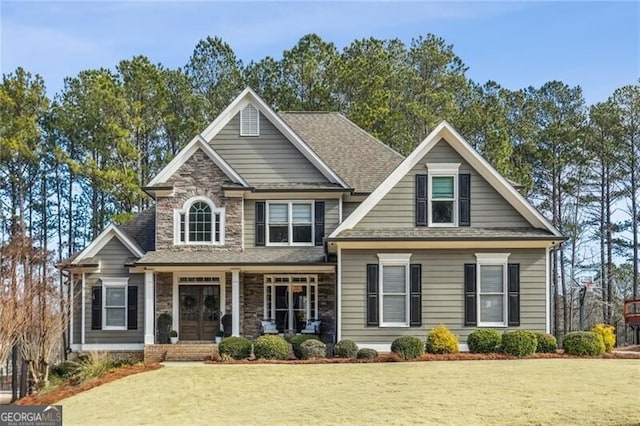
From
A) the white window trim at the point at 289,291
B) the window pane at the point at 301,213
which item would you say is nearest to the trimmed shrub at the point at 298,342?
the white window trim at the point at 289,291

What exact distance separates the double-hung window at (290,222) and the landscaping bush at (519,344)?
295 inches

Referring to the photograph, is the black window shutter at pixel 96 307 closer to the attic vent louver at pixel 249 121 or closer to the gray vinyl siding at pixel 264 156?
the gray vinyl siding at pixel 264 156

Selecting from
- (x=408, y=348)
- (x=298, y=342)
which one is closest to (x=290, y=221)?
(x=298, y=342)

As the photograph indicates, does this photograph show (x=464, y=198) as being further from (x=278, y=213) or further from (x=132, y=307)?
(x=132, y=307)

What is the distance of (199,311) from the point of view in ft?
91.5

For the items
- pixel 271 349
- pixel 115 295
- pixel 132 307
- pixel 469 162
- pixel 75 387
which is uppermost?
pixel 469 162

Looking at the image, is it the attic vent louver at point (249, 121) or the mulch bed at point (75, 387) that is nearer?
the mulch bed at point (75, 387)

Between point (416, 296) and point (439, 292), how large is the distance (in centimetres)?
69

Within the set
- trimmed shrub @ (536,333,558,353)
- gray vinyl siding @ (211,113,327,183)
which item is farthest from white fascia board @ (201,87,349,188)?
trimmed shrub @ (536,333,558,353)

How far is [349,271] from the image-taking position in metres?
25.1

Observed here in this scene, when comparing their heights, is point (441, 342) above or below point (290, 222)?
below

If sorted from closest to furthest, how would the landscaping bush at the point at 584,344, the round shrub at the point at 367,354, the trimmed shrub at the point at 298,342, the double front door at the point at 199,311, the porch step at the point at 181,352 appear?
1. the landscaping bush at the point at 584,344
2. the round shrub at the point at 367,354
3. the trimmed shrub at the point at 298,342
4. the porch step at the point at 181,352
5. the double front door at the point at 199,311

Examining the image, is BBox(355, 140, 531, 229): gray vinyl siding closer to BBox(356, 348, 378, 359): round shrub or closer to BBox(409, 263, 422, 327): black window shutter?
BBox(409, 263, 422, 327): black window shutter

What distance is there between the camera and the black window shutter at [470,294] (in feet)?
81.7
